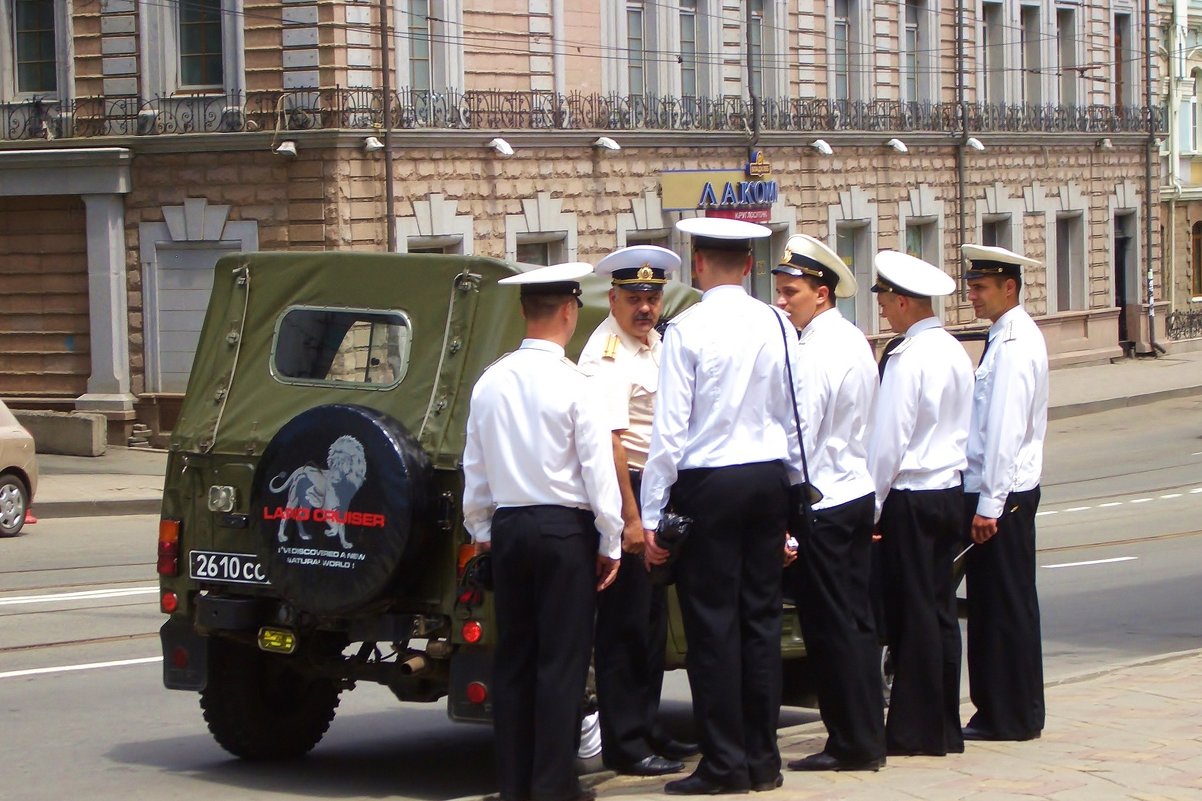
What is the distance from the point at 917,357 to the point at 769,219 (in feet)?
80.4

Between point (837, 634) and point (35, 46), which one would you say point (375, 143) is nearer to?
point (35, 46)

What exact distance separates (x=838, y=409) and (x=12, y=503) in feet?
41.0

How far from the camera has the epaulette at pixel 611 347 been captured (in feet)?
24.7

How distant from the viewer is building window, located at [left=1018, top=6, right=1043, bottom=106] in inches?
1564

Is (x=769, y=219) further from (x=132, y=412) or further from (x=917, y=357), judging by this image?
(x=917, y=357)

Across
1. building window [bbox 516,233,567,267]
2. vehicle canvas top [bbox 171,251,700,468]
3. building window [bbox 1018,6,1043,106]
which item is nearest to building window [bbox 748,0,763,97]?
building window [bbox 516,233,567,267]

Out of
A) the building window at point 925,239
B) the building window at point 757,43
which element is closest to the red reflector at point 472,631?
the building window at point 757,43

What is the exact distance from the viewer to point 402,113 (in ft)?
82.7

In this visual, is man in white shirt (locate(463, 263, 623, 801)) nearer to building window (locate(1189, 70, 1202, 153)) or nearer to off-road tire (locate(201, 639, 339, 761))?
off-road tire (locate(201, 639, 339, 761))

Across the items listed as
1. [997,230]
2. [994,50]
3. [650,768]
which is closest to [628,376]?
[650,768]

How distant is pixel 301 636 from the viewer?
778cm

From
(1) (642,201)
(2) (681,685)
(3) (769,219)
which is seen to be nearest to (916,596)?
(2) (681,685)

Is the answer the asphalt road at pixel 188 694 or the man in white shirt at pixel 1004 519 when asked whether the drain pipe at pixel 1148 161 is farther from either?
the man in white shirt at pixel 1004 519

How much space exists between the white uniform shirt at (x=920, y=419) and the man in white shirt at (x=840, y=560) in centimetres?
21
